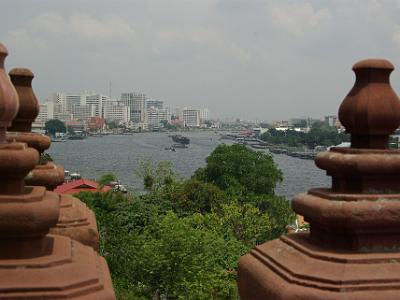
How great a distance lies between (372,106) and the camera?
7117 millimetres

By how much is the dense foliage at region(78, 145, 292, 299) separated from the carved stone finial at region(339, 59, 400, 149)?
57.0 feet

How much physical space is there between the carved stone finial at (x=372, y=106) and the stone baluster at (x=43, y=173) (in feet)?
15.2

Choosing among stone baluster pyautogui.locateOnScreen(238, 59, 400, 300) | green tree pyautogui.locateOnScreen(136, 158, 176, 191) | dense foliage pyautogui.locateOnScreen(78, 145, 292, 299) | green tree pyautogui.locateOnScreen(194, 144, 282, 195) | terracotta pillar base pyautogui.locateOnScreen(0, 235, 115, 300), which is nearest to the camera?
terracotta pillar base pyautogui.locateOnScreen(0, 235, 115, 300)

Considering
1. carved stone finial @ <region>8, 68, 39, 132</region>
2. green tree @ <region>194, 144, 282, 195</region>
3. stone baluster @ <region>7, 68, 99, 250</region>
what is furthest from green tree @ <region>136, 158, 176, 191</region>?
carved stone finial @ <region>8, 68, 39, 132</region>

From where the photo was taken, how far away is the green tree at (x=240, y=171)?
56875 millimetres

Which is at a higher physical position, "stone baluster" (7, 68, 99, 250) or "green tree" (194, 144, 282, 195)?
"stone baluster" (7, 68, 99, 250)

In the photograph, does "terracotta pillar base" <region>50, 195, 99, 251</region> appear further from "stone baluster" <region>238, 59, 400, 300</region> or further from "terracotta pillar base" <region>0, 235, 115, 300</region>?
"stone baluster" <region>238, 59, 400, 300</region>

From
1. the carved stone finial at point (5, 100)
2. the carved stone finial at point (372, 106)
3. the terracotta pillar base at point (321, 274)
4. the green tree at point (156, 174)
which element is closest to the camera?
the carved stone finial at point (5, 100)

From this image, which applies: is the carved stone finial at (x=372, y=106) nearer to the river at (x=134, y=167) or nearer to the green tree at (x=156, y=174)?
the green tree at (x=156, y=174)

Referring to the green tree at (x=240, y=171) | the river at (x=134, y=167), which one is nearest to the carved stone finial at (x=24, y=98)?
the green tree at (x=240, y=171)

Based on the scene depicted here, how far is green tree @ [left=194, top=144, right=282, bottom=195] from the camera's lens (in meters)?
56.9

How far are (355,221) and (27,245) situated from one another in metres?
3.80

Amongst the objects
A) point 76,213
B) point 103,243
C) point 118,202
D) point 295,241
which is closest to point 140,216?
point 118,202

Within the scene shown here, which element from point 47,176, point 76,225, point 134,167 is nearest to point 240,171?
point 47,176
